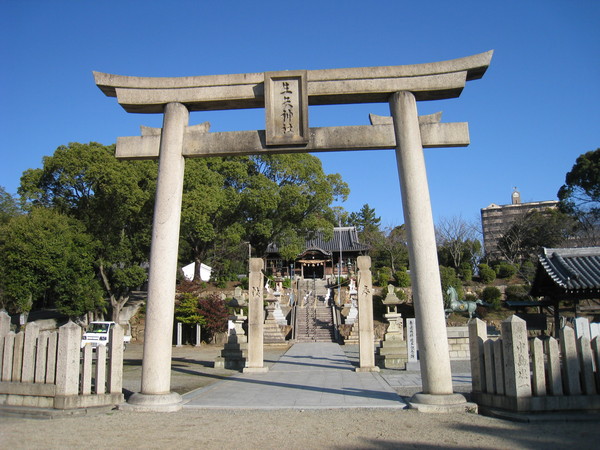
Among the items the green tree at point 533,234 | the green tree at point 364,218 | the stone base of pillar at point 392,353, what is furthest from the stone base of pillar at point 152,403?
the green tree at point 364,218

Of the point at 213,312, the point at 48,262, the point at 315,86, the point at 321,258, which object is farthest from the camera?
the point at 321,258

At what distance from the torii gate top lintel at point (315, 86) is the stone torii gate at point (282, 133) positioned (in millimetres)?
16

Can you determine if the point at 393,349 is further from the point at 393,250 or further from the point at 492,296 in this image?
the point at 393,250

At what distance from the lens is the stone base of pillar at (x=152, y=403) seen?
6.62 meters

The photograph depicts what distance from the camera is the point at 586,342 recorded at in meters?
6.26

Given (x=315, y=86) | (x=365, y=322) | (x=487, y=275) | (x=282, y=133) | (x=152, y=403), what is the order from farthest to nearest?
(x=487, y=275)
(x=365, y=322)
(x=315, y=86)
(x=282, y=133)
(x=152, y=403)

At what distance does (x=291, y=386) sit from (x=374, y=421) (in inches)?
157

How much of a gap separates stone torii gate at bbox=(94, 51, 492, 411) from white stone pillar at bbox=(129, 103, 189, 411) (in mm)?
15

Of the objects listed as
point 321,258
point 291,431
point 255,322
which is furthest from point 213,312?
point 321,258

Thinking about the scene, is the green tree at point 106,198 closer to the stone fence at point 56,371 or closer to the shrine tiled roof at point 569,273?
the stone fence at point 56,371

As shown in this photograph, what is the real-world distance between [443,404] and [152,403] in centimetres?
413

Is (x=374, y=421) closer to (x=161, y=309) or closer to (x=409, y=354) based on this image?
(x=161, y=309)

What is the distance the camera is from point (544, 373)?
20.4 feet

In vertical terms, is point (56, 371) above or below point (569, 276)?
below
